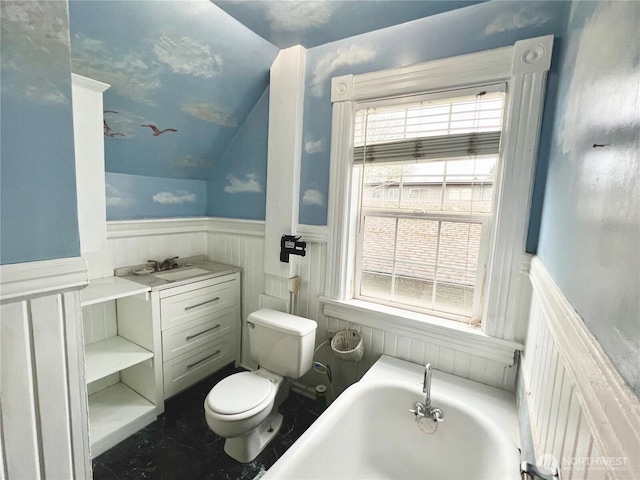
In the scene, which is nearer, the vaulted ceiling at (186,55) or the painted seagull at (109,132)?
the vaulted ceiling at (186,55)

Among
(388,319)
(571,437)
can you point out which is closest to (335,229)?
(388,319)

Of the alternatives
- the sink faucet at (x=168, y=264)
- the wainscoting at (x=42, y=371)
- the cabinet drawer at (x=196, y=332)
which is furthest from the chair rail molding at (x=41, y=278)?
the sink faucet at (x=168, y=264)

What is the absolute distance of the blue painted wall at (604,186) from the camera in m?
0.46

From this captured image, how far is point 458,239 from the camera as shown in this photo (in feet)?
5.51

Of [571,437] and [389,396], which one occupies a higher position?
[571,437]

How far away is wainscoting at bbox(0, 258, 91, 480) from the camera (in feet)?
2.50

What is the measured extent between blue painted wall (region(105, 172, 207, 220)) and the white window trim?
1415 millimetres

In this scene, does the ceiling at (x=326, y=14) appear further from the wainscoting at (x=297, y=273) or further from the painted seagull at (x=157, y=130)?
the wainscoting at (x=297, y=273)

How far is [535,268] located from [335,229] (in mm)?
1078

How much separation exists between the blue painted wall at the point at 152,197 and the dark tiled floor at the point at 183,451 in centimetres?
142

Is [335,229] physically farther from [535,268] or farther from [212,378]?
[212,378]

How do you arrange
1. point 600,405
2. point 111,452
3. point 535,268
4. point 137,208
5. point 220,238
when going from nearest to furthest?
1. point 600,405
2. point 535,268
3. point 111,452
4. point 137,208
5. point 220,238

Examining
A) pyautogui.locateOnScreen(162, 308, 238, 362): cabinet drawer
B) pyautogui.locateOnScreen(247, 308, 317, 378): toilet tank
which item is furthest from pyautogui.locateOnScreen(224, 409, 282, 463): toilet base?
pyautogui.locateOnScreen(162, 308, 238, 362): cabinet drawer

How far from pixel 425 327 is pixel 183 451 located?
156cm
